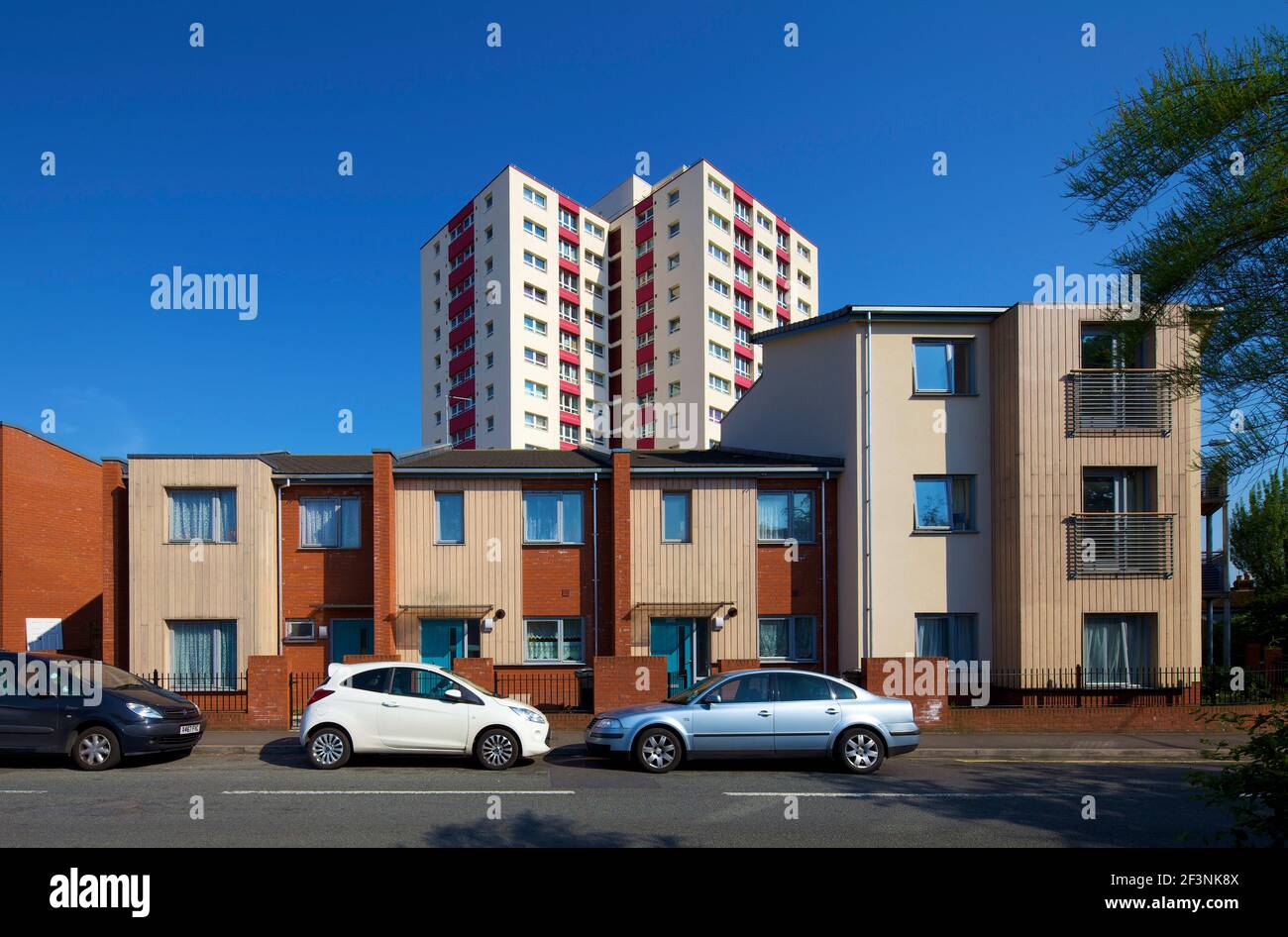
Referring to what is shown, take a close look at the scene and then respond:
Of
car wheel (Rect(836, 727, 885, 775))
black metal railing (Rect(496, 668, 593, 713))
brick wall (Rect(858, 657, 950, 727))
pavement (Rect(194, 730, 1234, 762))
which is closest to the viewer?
car wheel (Rect(836, 727, 885, 775))

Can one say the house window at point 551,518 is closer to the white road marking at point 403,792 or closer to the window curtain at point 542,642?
the window curtain at point 542,642

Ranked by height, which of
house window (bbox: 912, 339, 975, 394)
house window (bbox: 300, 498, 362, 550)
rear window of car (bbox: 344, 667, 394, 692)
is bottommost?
rear window of car (bbox: 344, 667, 394, 692)

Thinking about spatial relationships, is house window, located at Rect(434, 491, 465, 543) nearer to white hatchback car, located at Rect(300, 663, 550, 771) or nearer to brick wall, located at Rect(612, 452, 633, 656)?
brick wall, located at Rect(612, 452, 633, 656)

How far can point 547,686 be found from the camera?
1841 centimetres

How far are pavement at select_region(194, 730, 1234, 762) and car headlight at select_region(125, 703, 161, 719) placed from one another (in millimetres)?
1632

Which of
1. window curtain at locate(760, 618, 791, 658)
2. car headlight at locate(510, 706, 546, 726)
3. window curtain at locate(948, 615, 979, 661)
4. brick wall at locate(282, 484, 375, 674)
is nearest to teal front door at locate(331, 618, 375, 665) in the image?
brick wall at locate(282, 484, 375, 674)

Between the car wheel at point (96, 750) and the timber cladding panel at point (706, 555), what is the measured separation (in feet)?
33.6

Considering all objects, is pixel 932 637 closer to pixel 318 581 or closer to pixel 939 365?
pixel 939 365

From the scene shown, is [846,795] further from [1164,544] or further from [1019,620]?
[1164,544]

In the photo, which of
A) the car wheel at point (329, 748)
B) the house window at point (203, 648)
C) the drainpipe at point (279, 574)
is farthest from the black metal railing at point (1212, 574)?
the house window at point (203, 648)

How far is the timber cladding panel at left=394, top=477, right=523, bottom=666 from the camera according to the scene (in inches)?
738

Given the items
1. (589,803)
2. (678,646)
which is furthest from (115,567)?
(589,803)

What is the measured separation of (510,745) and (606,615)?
7202mm

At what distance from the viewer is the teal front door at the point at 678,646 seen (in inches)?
747
